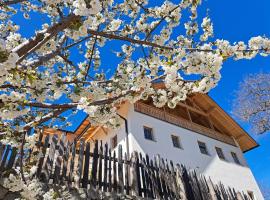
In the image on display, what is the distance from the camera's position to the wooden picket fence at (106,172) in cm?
527

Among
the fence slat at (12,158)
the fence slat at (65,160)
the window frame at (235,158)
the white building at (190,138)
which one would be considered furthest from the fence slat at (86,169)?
the window frame at (235,158)

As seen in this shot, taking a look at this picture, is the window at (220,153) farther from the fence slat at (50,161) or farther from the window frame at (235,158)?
the fence slat at (50,161)

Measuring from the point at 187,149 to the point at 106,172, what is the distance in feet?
32.7

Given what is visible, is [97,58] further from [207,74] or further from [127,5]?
[207,74]

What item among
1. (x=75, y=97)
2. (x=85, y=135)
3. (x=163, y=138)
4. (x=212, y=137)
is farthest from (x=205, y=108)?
(x=75, y=97)

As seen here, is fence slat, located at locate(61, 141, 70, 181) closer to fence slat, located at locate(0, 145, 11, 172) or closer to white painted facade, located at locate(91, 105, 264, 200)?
fence slat, located at locate(0, 145, 11, 172)

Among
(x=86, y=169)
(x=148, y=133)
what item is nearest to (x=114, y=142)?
(x=148, y=133)

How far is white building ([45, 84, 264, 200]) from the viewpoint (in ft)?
44.3

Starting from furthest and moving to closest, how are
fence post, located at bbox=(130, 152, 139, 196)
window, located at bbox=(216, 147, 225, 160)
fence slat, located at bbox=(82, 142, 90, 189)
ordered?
1. window, located at bbox=(216, 147, 225, 160)
2. fence post, located at bbox=(130, 152, 139, 196)
3. fence slat, located at bbox=(82, 142, 90, 189)

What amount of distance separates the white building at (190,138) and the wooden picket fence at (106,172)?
4727 millimetres

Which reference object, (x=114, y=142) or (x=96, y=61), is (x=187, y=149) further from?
(x=96, y=61)

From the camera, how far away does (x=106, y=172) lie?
6180mm

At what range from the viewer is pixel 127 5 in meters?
5.61

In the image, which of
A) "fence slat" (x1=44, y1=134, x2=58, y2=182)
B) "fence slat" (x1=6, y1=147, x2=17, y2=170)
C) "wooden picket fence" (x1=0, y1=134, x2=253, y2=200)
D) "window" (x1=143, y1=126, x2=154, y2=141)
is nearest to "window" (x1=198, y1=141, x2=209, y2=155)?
"window" (x1=143, y1=126, x2=154, y2=141)
